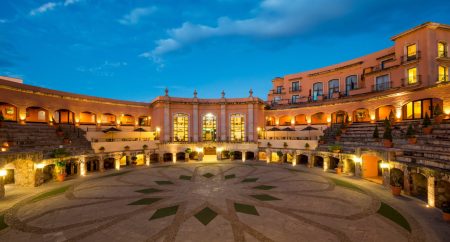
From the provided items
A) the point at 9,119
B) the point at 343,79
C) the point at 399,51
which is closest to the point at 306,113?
the point at 343,79

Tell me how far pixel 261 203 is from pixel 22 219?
15070mm

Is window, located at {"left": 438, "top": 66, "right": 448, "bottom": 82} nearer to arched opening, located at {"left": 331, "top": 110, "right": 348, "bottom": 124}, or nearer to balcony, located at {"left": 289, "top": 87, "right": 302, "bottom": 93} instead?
arched opening, located at {"left": 331, "top": 110, "right": 348, "bottom": 124}

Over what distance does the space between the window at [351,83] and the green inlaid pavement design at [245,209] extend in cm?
3221

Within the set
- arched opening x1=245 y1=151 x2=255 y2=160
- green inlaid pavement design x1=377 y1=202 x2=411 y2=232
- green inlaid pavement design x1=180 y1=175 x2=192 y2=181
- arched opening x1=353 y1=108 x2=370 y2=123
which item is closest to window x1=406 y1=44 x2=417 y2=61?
arched opening x1=353 y1=108 x2=370 y2=123

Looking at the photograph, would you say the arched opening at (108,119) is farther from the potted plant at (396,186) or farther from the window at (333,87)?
the window at (333,87)

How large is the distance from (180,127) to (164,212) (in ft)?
81.8

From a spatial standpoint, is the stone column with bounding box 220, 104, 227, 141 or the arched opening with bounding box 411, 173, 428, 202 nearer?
the arched opening with bounding box 411, 173, 428, 202

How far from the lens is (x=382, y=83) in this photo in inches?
1211

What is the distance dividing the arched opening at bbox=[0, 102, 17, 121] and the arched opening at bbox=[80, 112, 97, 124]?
8202 millimetres

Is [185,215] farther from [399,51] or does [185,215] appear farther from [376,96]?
[399,51]

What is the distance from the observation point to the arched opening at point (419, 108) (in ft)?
79.0

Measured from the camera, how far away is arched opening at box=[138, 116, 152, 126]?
40.4m

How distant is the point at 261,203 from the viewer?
47.7 ft

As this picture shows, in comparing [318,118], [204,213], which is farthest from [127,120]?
[318,118]
